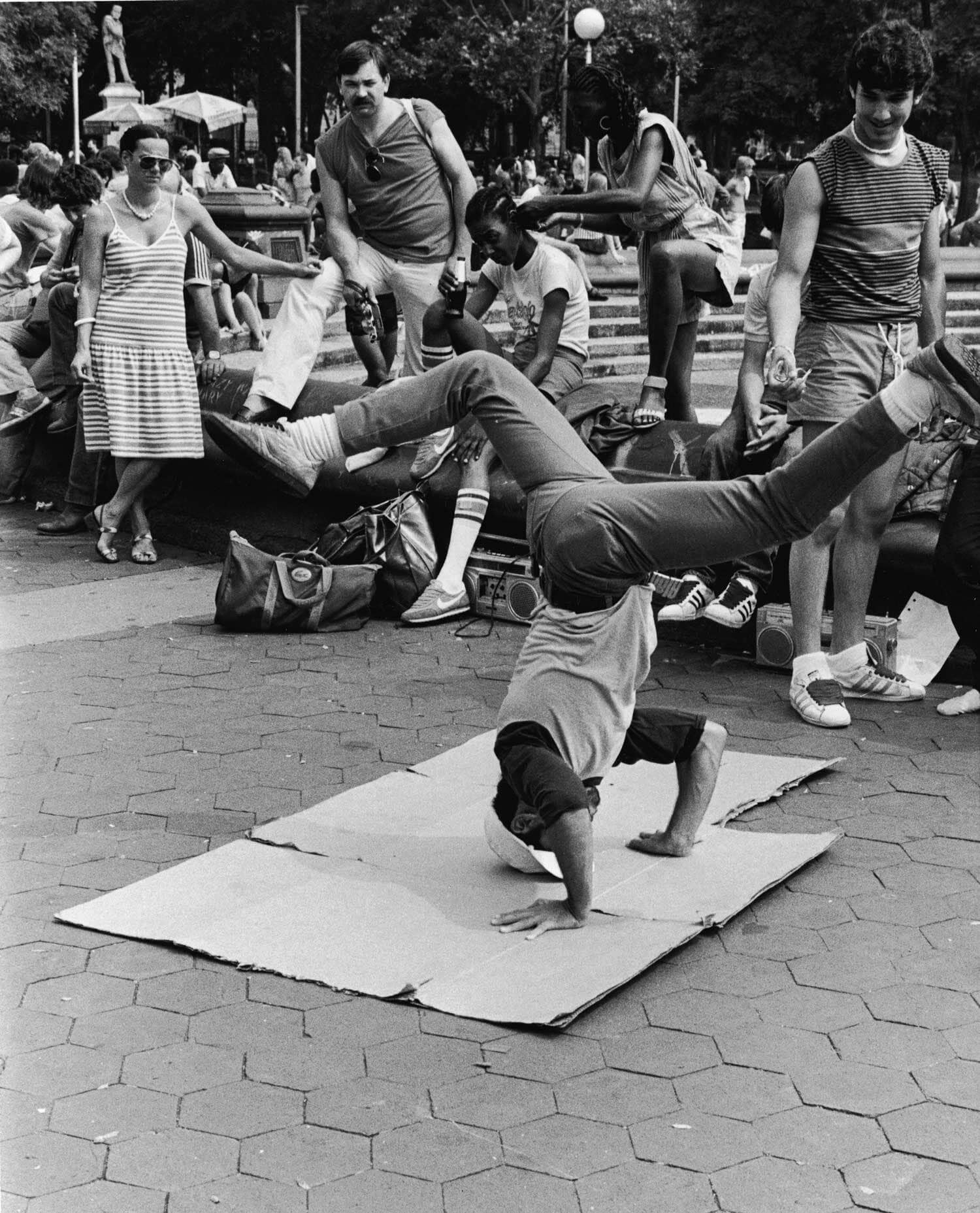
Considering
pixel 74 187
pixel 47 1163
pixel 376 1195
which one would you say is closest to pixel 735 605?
pixel 376 1195

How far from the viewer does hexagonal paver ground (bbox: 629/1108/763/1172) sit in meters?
3.13

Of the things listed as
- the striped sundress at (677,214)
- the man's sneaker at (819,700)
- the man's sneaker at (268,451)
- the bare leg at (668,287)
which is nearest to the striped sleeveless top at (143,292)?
the striped sundress at (677,214)

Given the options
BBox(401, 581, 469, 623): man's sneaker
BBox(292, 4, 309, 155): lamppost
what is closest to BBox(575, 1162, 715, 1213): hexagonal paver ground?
BBox(401, 581, 469, 623): man's sneaker

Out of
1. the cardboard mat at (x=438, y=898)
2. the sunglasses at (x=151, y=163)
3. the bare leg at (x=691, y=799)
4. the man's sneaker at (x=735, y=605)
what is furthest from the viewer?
the sunglasses at (x=151, y=163)

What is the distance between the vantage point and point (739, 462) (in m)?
6.63

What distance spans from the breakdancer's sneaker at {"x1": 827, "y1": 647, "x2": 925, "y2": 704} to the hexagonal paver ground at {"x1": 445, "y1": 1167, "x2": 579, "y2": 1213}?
3.32m

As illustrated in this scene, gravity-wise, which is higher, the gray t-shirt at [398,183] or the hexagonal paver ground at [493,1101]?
the gray t-shirt at [398,183]

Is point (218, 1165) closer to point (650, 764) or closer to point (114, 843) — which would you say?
point (114, 843)

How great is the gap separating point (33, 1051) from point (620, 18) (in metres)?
39.8

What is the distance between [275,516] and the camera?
8281 millimetres

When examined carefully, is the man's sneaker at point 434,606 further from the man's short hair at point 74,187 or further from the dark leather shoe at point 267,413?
the man's short hair at point 74,187

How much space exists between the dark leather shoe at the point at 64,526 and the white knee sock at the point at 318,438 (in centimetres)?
457

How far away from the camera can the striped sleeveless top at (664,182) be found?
280 inches

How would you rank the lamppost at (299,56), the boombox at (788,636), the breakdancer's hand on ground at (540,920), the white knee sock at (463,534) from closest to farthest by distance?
the breakdancer's hand on ground at (540,920)
the boombox at (788,636)
the white knee sock at (463,534)
the lamppost at (299,56)
